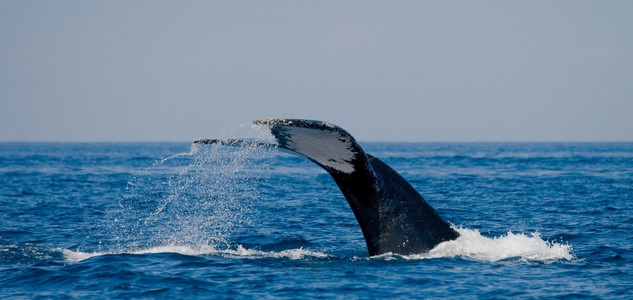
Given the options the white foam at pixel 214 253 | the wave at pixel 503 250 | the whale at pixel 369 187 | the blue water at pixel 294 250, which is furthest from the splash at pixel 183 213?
the wave at pixel 503 250

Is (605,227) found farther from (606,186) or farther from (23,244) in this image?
(606,186)

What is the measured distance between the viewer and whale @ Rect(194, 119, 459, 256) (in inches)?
253

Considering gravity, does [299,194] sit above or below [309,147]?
below

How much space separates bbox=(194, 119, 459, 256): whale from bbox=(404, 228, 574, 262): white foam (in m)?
0.54

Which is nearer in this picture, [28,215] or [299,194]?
[28,215]

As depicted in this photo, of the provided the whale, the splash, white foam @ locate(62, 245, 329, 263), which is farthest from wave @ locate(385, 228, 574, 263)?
the splash

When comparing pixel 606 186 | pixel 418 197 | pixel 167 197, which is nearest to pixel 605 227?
pixel 418 197

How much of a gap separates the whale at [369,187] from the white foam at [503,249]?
54 centimetres

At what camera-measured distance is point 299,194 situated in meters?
22.9

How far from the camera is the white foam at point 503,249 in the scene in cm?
894

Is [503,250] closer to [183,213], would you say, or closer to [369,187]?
[369,187]

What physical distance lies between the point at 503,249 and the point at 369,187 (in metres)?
3.41

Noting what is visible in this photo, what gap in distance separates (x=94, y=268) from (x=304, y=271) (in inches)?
112

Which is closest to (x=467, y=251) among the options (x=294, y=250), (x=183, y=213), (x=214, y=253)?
(x=294, y=250)
